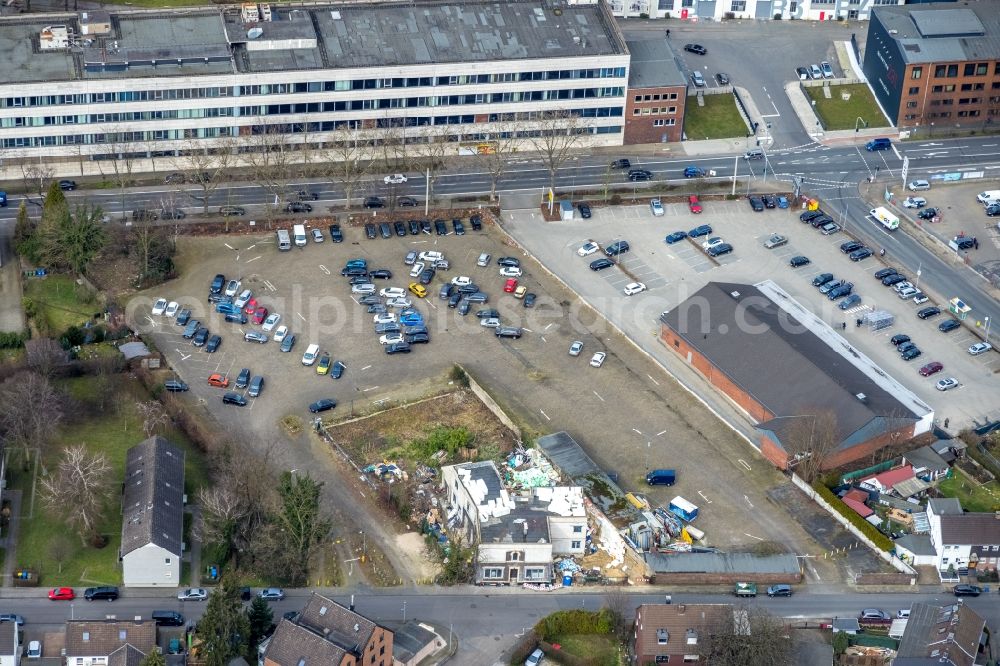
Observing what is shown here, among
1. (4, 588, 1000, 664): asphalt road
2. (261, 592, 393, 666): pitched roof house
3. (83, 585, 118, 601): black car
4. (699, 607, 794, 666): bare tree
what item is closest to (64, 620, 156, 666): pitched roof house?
(4, 588, 1000, 664): asphalt road

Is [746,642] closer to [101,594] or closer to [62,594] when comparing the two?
[101,594]

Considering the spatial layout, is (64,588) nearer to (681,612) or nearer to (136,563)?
(136,563)

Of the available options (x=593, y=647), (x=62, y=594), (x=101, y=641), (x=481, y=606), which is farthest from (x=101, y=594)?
(x=593, y=647)

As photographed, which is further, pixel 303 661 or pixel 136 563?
pixel 136 563

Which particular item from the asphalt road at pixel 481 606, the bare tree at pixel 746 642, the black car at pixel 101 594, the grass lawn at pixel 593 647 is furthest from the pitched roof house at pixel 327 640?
the bare tree at pixel 746 642

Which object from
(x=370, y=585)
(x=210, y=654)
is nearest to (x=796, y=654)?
(x=370, y=585)
